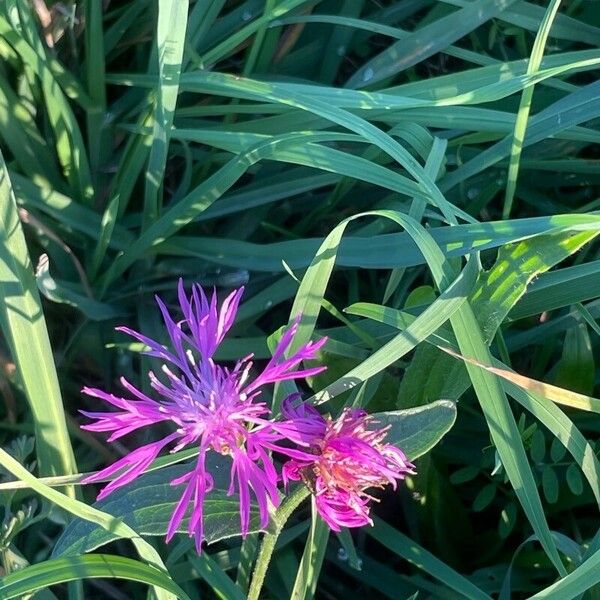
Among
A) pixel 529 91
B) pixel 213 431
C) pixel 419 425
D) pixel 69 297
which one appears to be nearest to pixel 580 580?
pixel 419 425

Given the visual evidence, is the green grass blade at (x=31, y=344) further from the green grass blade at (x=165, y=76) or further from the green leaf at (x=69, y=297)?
the green grass blade at (x=165, y=76)

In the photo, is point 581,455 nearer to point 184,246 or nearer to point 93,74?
point 184,246

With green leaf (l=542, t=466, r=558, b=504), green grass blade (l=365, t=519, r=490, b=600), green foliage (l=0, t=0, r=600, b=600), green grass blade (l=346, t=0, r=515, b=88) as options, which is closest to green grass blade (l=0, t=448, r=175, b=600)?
green foliage (l=0, t=0, r=600, b=600)

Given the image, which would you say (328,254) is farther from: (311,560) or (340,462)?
(311,560)

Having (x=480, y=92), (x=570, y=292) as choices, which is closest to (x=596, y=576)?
(x=570, y=292)

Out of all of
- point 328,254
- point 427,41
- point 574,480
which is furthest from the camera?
point 427,41

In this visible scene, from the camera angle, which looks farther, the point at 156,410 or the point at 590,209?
the point at 590,209

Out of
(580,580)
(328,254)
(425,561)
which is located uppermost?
(328,254)
